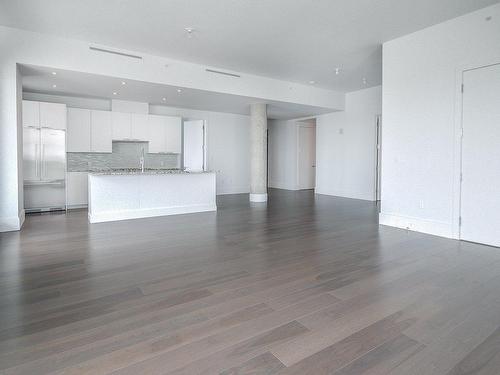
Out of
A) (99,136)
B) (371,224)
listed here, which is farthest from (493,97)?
(99,136)

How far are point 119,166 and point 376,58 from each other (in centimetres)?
688

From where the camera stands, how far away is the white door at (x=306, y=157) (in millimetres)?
11633

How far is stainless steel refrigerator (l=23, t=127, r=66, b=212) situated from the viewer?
6.79 meters

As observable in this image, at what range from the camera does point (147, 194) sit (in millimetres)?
6395

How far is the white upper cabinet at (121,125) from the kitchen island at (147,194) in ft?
7.21

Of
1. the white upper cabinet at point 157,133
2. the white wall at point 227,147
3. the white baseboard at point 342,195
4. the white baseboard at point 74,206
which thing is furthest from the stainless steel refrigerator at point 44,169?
the white baseboard at point 342,195

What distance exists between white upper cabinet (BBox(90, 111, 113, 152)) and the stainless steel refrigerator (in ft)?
2.57

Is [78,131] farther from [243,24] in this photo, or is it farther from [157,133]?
[243,24]

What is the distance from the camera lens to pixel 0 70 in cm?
499

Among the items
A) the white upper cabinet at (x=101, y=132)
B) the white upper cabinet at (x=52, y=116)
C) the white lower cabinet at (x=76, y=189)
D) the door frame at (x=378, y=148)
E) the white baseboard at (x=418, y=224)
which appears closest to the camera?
the white baseboard at (x=418, y=224)

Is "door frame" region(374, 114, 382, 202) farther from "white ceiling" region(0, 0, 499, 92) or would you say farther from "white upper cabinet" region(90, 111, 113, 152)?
"white upper cabinet" region(90, 111, 113, 152)

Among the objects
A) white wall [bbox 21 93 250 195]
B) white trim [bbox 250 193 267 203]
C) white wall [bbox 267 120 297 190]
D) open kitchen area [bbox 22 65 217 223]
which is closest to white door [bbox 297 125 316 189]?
white wall [bbox 267 120 297 190]

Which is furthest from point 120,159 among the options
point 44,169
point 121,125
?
point 44,169

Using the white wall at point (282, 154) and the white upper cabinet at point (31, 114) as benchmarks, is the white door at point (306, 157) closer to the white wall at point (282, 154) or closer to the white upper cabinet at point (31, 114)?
the white wall at point (282, 154)
